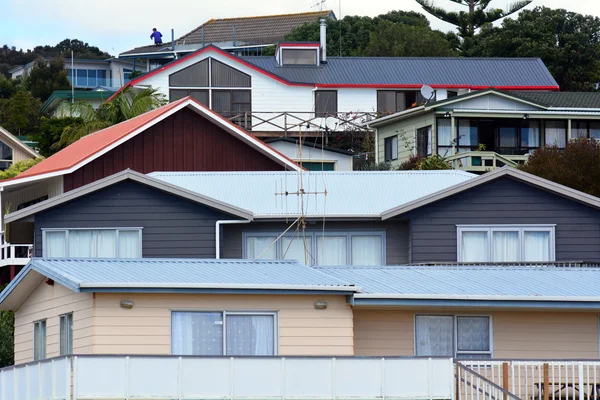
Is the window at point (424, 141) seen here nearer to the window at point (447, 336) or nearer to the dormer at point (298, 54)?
the dormer at point (298, 54)

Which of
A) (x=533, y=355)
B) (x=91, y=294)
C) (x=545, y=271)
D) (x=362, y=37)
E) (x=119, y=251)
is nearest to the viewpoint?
(x=91, y=294)

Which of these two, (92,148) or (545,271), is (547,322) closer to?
(545,271)

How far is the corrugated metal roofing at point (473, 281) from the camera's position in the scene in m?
24.2

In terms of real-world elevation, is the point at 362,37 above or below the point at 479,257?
above

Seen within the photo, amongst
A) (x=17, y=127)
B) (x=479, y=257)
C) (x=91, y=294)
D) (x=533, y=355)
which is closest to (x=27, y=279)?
(x=91, y=294)

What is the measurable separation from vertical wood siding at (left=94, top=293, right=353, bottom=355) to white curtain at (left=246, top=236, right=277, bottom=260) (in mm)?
9145

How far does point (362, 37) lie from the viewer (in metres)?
98.1

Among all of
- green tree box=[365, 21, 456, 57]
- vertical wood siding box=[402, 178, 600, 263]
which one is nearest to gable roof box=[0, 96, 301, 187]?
vertical wood siding box=[402, 178, 600, 263]

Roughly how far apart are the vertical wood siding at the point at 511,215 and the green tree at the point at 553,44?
168ft

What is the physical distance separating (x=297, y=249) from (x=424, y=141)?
22.4 m

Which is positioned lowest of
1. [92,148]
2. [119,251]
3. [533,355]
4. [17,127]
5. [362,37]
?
[533,355]

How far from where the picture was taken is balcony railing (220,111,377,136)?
6122cm

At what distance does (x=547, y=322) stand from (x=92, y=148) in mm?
18181

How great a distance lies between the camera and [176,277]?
2320 cm
